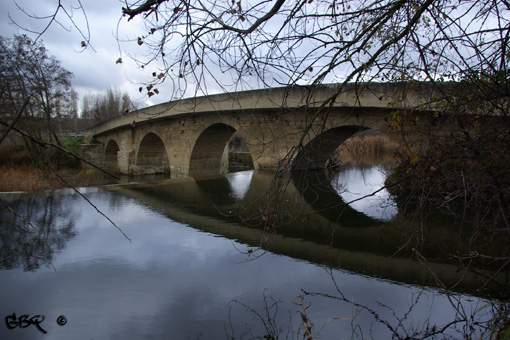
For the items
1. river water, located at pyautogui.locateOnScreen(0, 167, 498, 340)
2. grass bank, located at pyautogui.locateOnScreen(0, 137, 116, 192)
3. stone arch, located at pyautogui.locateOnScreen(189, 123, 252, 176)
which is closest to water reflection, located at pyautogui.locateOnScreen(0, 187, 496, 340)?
river water, located at pyautogui.locateOnScreen(0, 167, 498, 340)

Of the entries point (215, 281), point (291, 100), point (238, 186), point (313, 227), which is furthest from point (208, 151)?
point (215, 281)

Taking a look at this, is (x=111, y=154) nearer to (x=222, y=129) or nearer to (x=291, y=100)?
(x=222, y=129)

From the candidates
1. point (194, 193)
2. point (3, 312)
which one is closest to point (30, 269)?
point (3, 312)

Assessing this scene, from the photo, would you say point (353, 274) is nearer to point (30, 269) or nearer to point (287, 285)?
point (287, 285)

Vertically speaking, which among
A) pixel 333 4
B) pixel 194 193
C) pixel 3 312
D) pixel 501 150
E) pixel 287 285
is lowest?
pixel 3 312

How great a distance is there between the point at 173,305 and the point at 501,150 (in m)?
2.51

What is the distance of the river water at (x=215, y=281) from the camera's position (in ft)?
8.08

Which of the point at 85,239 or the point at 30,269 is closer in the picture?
the point at 30,269

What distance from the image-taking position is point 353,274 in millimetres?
3166

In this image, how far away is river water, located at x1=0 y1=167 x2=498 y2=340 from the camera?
8.08 feet

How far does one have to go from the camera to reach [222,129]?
11984mm
